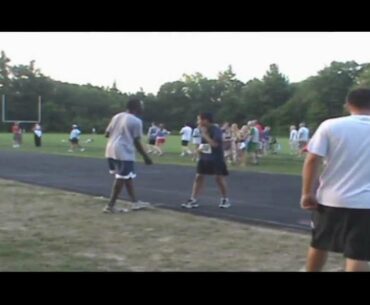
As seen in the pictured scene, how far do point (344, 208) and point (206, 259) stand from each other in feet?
7.22

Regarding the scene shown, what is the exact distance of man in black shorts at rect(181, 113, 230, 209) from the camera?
416 inches

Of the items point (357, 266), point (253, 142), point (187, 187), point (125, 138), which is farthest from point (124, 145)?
point (253, 142)

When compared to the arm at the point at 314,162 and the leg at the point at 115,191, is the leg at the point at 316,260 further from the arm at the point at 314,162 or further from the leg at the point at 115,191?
the leg at the point at 115,191

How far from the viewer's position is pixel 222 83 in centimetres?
11075

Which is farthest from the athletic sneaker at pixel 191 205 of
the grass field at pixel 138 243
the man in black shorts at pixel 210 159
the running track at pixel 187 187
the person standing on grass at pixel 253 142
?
the person standing on grass at pixel 253 142

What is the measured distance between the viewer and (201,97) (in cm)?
10644

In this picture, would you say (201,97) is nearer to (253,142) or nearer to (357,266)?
(253,142)

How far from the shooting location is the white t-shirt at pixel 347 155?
4.84 m

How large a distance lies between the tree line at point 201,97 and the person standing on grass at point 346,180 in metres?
73.9

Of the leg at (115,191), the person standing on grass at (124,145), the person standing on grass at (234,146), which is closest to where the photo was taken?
Answer: the leg at (115,191)

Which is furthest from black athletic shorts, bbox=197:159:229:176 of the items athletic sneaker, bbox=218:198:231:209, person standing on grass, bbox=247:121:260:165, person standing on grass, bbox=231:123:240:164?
person standing on grass, bbox=247:121:260:165

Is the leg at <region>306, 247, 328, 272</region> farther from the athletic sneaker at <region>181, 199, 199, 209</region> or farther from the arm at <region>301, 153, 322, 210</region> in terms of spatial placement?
the athletic sneaker at <region>181, 199, 199, 209</region>

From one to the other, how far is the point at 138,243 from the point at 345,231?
10.5 feet

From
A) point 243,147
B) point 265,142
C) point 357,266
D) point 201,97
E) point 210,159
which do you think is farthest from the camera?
point 201,97
